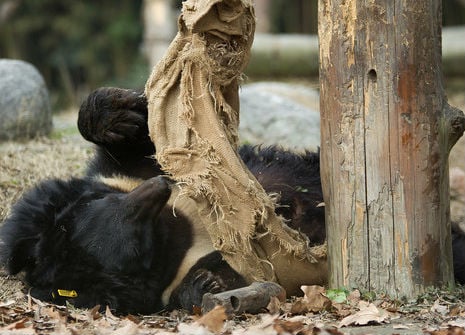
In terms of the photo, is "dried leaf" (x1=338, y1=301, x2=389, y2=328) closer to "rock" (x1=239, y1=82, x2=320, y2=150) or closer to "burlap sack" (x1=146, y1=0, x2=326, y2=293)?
"burlap sack" (x1=146, y1=0, x2=326, y2=293)

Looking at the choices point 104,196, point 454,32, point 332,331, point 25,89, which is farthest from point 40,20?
point 332,331

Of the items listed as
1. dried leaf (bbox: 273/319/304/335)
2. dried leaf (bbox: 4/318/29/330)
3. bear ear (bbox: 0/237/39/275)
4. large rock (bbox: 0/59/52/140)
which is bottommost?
dried leaf (bbox: 4/318/29/330)

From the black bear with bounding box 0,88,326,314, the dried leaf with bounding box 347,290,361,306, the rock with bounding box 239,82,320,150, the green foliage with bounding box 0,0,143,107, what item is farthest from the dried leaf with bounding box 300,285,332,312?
the green foliage with bounding box 0,0,143,107

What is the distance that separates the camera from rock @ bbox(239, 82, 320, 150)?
882cm

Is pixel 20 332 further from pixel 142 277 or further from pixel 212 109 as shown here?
pixel 212 109

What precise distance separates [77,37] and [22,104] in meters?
13.5

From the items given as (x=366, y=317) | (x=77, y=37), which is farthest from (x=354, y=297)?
(x=77, y=37)

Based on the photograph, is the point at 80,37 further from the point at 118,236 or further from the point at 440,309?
the point at 440,309

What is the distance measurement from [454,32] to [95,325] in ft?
38.8

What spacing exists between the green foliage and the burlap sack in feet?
54.4

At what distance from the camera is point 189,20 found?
4.18 meters

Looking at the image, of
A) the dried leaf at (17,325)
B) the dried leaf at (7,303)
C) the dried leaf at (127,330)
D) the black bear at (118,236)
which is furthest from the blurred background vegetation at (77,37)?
the dried leaf at (127,330)

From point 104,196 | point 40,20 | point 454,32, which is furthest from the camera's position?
point 40,20

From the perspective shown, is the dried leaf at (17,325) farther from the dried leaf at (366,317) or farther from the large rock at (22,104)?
the large rock at (22,104)
